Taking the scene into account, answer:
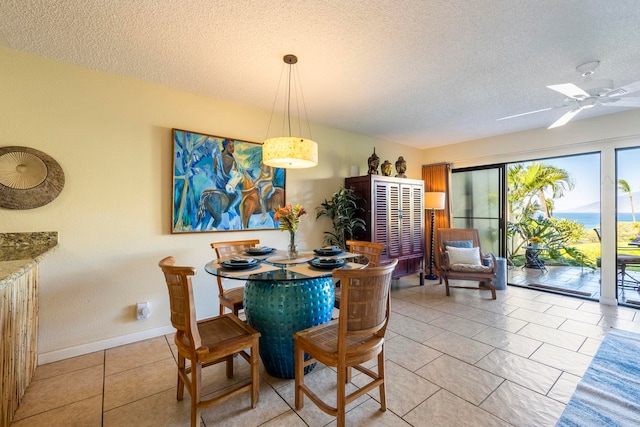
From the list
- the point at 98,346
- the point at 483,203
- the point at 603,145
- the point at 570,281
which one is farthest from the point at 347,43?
the point at 570,281

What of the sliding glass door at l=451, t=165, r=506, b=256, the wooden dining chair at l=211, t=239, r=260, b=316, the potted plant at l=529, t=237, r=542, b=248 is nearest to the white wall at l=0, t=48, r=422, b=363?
the wooden dining chair at l=211, t=239, r=260, b=316

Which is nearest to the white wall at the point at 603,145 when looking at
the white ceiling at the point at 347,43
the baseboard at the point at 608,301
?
the baseboard at the point at 608,301

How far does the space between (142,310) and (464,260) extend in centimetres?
432

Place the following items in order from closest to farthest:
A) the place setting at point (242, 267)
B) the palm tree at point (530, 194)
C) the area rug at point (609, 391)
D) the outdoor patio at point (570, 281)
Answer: the area rug at point (609, 391)
the place setting at point (242, 267)
the outdoor patio at point (570, 281)
the palm tree at point (530, 194)

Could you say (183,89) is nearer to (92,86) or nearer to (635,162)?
(92,86)

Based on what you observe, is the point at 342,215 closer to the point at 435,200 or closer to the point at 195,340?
the point at 435,200

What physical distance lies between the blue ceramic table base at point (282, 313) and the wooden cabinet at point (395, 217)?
209cm

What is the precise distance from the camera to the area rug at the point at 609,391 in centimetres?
160

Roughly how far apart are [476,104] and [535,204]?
13.7 feet

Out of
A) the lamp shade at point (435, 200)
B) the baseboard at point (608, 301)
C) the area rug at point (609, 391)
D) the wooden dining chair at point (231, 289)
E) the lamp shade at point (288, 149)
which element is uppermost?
the lamp shade at point (288, 149)

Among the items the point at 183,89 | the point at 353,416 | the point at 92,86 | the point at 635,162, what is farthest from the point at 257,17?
the point at 635,162

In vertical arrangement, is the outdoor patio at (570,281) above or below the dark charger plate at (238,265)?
below

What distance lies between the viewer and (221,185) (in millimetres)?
Answer: 3076

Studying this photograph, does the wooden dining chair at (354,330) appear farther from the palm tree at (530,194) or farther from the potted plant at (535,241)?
the potted plant at (535,241)
